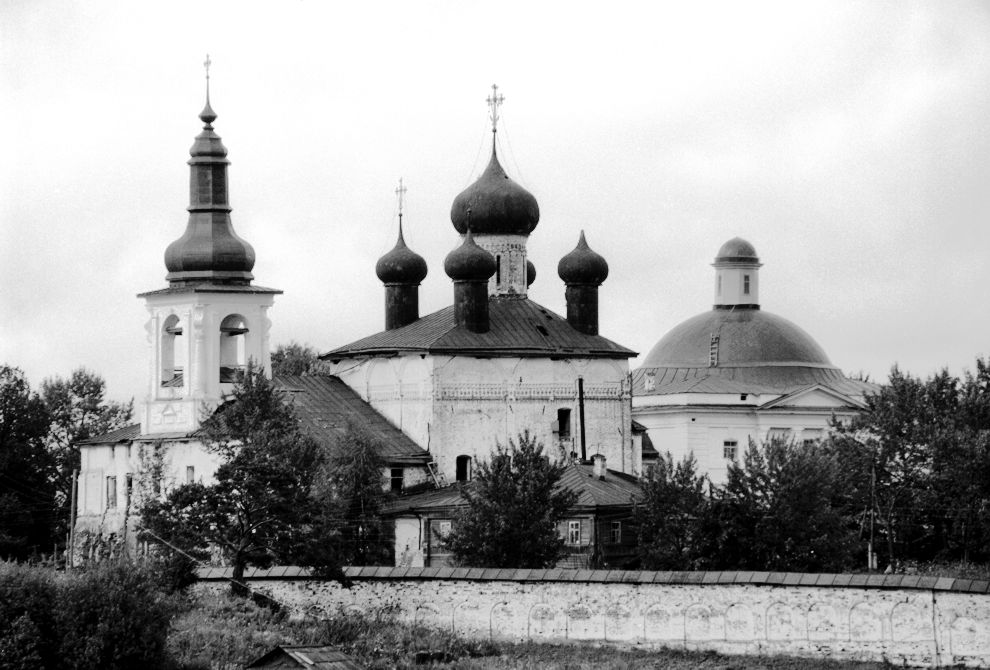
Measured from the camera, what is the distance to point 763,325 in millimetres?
67875

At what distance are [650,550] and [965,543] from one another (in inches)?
322

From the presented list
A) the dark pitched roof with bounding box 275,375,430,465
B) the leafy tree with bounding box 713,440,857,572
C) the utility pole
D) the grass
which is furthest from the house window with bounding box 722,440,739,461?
the grass

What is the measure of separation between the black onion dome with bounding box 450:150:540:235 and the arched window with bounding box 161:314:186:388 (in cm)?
651

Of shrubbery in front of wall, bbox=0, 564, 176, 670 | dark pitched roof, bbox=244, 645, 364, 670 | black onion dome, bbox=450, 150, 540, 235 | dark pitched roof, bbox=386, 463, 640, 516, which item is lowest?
dark pitched roof, bbox=244, 645, 364, 670

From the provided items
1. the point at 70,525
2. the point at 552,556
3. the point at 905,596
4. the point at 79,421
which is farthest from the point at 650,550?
the point at 79,421

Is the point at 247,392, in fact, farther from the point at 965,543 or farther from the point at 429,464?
the point at 965,543

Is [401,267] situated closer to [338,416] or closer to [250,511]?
[338,416]

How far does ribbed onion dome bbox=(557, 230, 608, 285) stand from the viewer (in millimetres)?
51469

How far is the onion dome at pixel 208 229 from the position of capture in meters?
47.3

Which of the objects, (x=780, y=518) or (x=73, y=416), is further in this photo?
(x=73, y=416)

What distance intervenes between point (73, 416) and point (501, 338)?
41.6 ft

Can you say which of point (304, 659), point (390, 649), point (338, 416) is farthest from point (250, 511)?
point (338, 416)

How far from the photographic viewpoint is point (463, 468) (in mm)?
49281

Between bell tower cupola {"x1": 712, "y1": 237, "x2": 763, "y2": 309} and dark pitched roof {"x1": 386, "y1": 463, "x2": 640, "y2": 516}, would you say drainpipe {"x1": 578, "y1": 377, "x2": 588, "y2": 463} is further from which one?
bell tower cupola {"x1": 712, "y1": 237, "x2": 763, "y2": 309}
